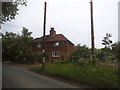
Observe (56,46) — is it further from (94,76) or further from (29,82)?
(94,76)

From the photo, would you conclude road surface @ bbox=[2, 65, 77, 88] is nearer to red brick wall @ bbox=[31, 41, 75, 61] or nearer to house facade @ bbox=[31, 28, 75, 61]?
house facade @ bbox=[31, 28, 75, 61]

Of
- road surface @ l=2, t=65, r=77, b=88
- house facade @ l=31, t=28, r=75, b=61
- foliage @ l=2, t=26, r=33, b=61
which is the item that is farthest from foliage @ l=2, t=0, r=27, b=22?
Answer: house facade @ l=31, t=28, r=75, b=61

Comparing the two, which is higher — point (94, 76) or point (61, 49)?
point (61, 49)

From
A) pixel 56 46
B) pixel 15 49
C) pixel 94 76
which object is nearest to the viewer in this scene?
pixel 94 76

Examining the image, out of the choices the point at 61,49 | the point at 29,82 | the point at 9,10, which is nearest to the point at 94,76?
the point at 29,82

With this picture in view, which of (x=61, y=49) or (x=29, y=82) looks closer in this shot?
(x=29, y=82)

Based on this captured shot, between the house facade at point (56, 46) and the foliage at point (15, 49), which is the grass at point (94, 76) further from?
the house facade at point (56, 46)

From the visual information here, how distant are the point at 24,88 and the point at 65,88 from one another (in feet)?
9.05

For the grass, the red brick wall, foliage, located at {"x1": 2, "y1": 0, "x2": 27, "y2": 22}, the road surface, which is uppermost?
foliage, located at {"x1": 2, "y1": 0, "x2": 27, "y2": 22}

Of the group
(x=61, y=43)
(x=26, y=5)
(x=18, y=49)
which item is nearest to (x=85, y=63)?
(x=26, y=5)

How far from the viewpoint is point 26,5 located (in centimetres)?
1989

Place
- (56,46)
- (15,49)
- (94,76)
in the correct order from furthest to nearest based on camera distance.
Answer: (56,46), (15,49), (94,76)

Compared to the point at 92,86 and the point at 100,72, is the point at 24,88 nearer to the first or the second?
the point at 92,86

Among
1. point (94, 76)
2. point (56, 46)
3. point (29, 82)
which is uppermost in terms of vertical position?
point (56, 46)
